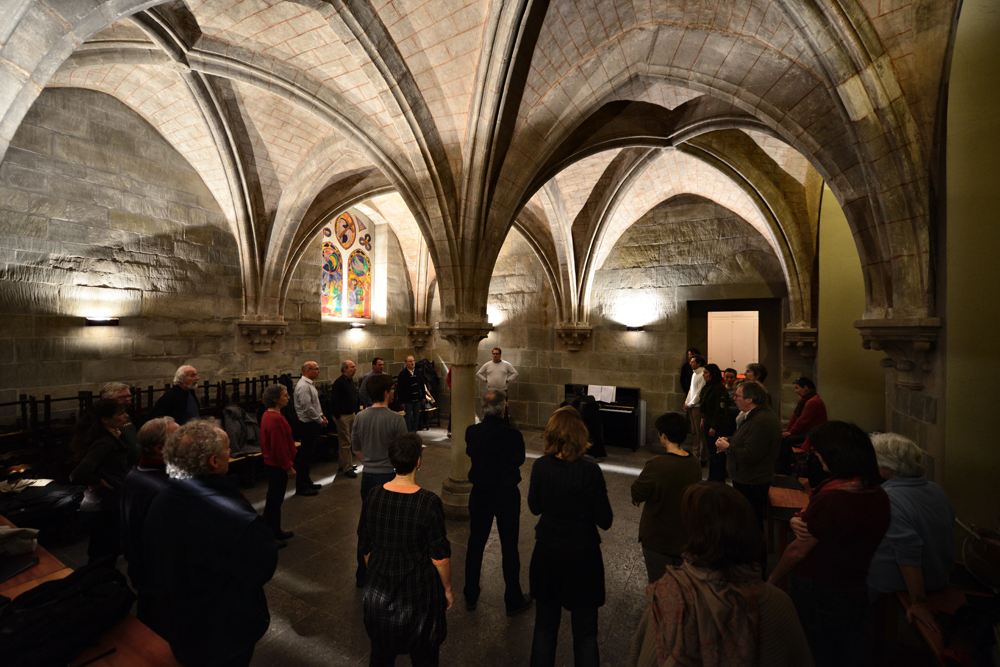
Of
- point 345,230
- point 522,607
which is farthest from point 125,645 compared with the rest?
point 345,230

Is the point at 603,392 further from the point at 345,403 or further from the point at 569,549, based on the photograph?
the point at 569,549

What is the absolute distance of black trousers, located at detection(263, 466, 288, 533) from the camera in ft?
11.8

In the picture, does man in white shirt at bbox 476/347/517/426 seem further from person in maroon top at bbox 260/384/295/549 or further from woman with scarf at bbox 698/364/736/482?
person in maroon top at bbox 260/384/295/549

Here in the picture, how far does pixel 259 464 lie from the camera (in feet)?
17.5

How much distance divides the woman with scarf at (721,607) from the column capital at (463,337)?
3543mm

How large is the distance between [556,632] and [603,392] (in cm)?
610

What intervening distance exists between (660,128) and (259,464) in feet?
21.1

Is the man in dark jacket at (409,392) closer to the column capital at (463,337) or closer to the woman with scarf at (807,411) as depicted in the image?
the column capital at (463,337)

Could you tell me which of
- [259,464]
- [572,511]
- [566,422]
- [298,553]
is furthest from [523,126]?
[259,464]

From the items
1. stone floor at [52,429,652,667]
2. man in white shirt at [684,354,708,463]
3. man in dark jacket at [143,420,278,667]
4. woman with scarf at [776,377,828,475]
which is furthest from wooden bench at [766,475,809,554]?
man in dark jacket at [143,420,278,667]

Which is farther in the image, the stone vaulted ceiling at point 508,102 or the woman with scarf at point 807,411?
the woman with scarf at point 807,411

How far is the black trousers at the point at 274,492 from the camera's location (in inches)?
141

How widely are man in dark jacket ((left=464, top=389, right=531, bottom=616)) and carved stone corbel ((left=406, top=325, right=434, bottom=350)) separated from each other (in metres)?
7.36

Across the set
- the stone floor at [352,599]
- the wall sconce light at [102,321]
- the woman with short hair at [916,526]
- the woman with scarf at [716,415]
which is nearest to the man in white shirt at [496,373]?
the stone floor at [352,599]
